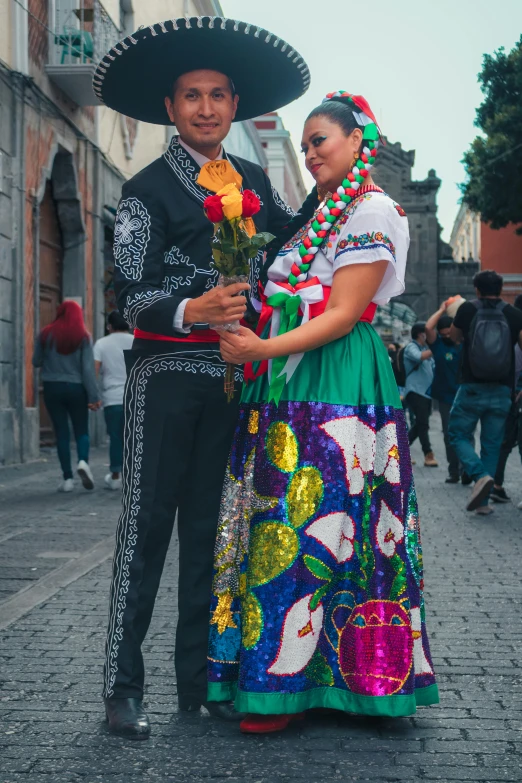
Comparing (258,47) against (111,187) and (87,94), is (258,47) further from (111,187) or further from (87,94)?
(111,187)

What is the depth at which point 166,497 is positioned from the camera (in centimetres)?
335

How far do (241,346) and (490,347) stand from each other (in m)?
5.91

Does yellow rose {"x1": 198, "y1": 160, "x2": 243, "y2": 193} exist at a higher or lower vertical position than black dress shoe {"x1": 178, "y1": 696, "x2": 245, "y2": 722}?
higher

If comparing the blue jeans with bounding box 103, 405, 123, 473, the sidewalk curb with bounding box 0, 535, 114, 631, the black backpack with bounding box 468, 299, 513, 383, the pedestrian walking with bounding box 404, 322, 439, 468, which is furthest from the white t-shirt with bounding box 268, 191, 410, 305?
the pedestrian walking with bounding box 404, 322, 439, 468

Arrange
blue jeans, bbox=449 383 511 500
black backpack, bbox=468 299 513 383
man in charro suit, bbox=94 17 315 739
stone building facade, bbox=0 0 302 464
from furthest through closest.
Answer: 1. stone building facade, bbox=0 0 302 464
2. blue jeans, bbox=449 383 511 500
3. black backpack, bbox=468 299 513 383
4. man in charro suit, bbox=94 17 315 739

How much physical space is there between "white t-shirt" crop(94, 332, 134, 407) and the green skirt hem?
7.59 m

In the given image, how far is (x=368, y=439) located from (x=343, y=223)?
25.0 inches

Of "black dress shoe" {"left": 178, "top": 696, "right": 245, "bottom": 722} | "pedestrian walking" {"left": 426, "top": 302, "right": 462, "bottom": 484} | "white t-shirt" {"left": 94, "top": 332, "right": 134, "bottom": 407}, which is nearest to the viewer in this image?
"black dress shoe" {"left": 178, "top": 696, "right": 245, "bottom": 722}

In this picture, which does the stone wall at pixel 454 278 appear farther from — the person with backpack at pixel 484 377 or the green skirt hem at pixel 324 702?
the green skirt hem at pixel 324 702

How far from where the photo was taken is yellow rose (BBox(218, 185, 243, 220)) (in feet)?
9.53

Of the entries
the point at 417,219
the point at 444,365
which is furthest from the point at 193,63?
the point at 417,219

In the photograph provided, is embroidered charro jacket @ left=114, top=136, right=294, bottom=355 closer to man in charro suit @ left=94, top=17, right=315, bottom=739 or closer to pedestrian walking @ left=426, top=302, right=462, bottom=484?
man in charro suit @ left=94, top=17, right=315, bottom=739

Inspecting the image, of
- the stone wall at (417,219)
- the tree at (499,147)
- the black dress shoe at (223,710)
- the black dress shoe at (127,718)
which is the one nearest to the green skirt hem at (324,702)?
the black dress shoe at (223,710)

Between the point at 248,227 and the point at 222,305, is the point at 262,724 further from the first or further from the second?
the point at 248,227
